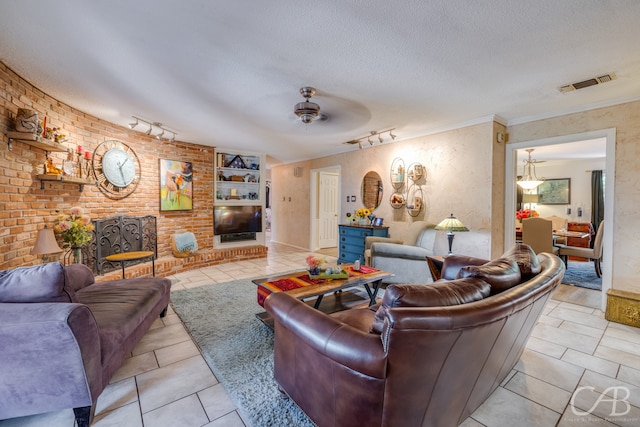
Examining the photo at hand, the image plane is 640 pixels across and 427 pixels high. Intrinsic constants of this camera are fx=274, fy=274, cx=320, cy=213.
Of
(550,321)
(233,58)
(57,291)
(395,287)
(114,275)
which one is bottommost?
(550,321)

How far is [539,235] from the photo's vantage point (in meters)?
4.55

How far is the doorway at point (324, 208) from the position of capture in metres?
6.79

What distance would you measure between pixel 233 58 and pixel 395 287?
6.95 ft

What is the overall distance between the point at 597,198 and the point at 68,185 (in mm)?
10217

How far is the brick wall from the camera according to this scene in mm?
2455

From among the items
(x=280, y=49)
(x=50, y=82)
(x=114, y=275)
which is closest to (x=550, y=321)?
(x=280, y=49)

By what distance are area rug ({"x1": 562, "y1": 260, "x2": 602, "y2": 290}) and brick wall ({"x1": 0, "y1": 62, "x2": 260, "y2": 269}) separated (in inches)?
249

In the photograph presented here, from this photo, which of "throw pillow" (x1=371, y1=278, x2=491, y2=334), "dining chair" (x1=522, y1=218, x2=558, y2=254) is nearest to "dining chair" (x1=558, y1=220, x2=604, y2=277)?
"dining chair" (x1=522, y1=218, x2=558, y2=254)

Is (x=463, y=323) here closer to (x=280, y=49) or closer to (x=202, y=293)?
(x=280, y=49)

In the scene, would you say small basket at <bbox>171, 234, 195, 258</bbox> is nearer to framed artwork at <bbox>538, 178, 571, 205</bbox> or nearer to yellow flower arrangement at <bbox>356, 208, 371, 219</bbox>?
Result: yellow flower arrangement at <bbox>356, 208, 371, 219</bbox>

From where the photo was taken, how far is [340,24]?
1.79 m

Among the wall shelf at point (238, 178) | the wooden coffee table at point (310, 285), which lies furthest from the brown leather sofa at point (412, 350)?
the wall shelf at point (238, 178)

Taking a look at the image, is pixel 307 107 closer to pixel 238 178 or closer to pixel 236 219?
pixel 238 178
